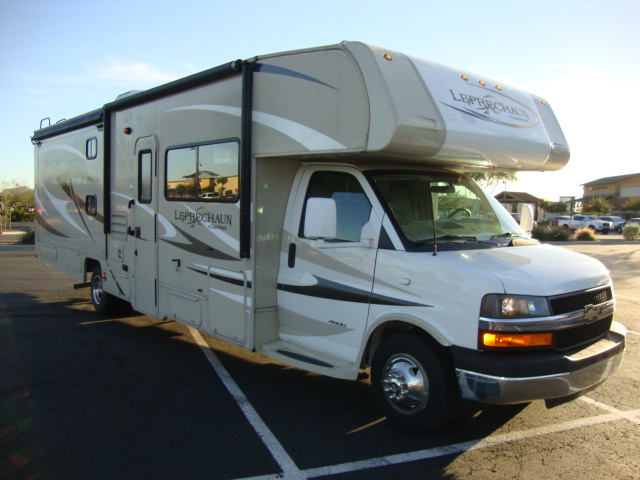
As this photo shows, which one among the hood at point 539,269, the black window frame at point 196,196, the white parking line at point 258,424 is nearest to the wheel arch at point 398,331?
the hood at point 539,269

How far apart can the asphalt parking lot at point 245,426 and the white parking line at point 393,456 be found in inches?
0.6

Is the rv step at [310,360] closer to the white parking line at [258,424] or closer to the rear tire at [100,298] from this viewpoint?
the white parking line at [258,424]

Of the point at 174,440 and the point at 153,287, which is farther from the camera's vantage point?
the point at 153,287

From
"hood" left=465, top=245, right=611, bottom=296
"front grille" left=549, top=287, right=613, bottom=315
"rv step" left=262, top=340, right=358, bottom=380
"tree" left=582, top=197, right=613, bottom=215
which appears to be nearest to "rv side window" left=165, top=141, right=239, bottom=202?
"rv step" left=262, top=340, right=358, bottom=380

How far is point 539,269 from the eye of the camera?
3939mm

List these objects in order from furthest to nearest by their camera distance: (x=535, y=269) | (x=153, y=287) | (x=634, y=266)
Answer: (x=634, y=266)
(x=153, y=287)
(x=535, y=269)

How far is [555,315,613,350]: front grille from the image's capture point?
382 centimetres

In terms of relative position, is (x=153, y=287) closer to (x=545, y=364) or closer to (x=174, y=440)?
(x=174, y=440)

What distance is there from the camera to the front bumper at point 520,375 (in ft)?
11.7

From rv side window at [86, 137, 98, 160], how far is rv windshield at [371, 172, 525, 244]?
5.20 meters

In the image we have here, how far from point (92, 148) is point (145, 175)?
5.97ft

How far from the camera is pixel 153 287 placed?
6.66 metres

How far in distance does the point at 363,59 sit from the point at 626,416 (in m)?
3.95

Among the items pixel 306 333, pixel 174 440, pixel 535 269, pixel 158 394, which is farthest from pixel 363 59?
pixel 158 394
